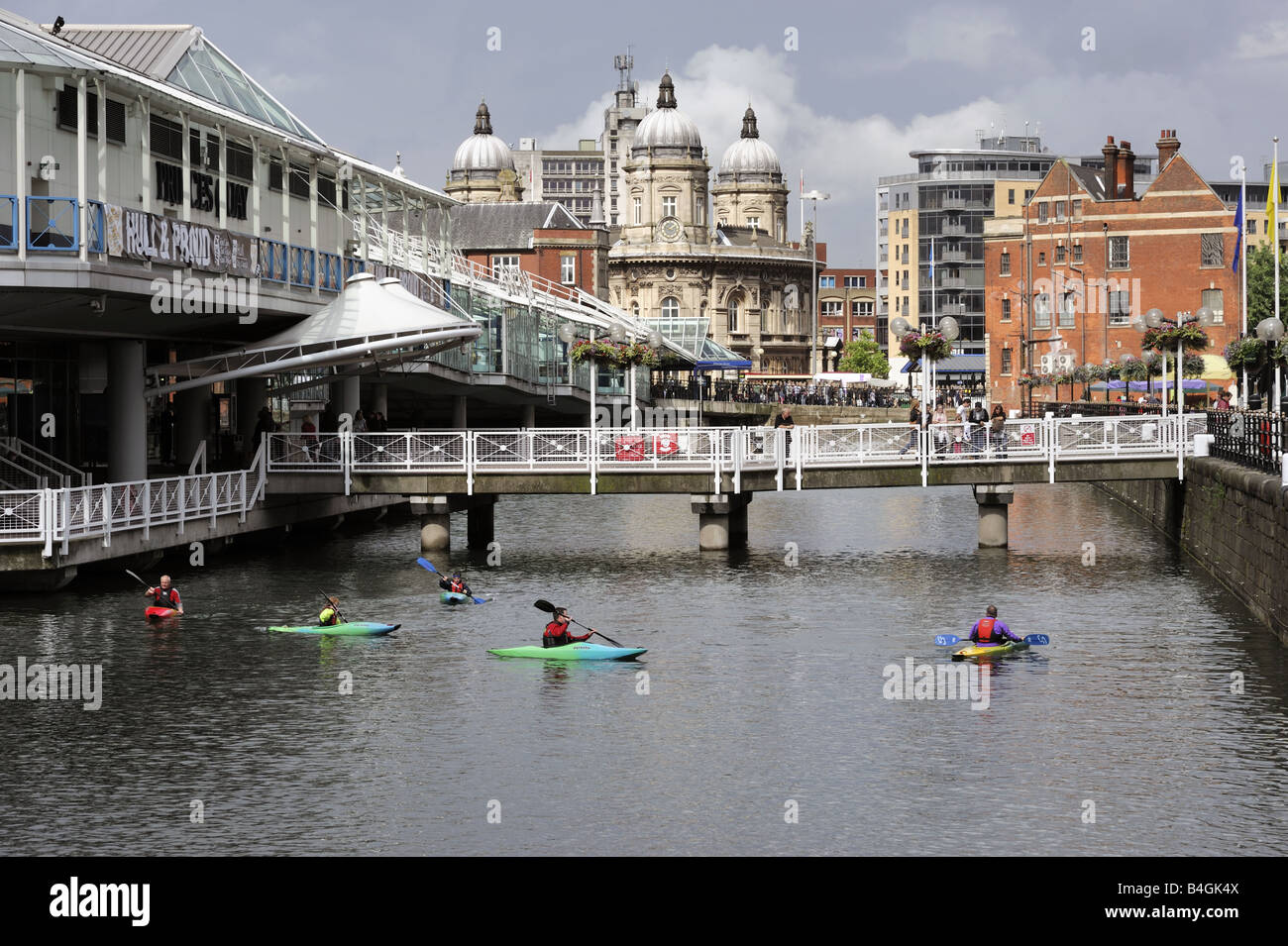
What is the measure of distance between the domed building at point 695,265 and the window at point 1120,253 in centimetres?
7626

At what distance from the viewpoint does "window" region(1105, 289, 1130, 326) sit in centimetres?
11100

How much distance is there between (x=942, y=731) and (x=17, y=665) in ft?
52.4

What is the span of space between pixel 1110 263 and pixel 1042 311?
7569mm

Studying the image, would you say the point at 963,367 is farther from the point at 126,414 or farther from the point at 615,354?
the point at 126,414

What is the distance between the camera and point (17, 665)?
1245 inches

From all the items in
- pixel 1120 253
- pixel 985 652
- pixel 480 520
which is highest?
pixel 1120 253

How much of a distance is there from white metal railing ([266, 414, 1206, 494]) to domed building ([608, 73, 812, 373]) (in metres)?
136

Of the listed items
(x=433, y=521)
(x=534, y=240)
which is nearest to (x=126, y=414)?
(x=433, y=521)

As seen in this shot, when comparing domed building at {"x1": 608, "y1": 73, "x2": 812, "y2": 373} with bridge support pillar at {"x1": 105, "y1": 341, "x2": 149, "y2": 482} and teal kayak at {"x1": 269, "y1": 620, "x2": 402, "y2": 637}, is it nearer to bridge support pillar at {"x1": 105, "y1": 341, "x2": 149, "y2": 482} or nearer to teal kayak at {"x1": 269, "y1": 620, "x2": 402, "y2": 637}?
bridge support pillar at {"x1": 105, "y1": 341, "x2": 149, "y2": 482}

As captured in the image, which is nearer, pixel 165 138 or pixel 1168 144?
pixel 165 138

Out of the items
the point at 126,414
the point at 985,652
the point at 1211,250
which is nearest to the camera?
the point at 985,652

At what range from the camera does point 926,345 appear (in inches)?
2128

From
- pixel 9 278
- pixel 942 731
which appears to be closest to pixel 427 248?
pixel 9 278

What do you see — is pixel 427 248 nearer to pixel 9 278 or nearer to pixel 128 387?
pixel 128 387
